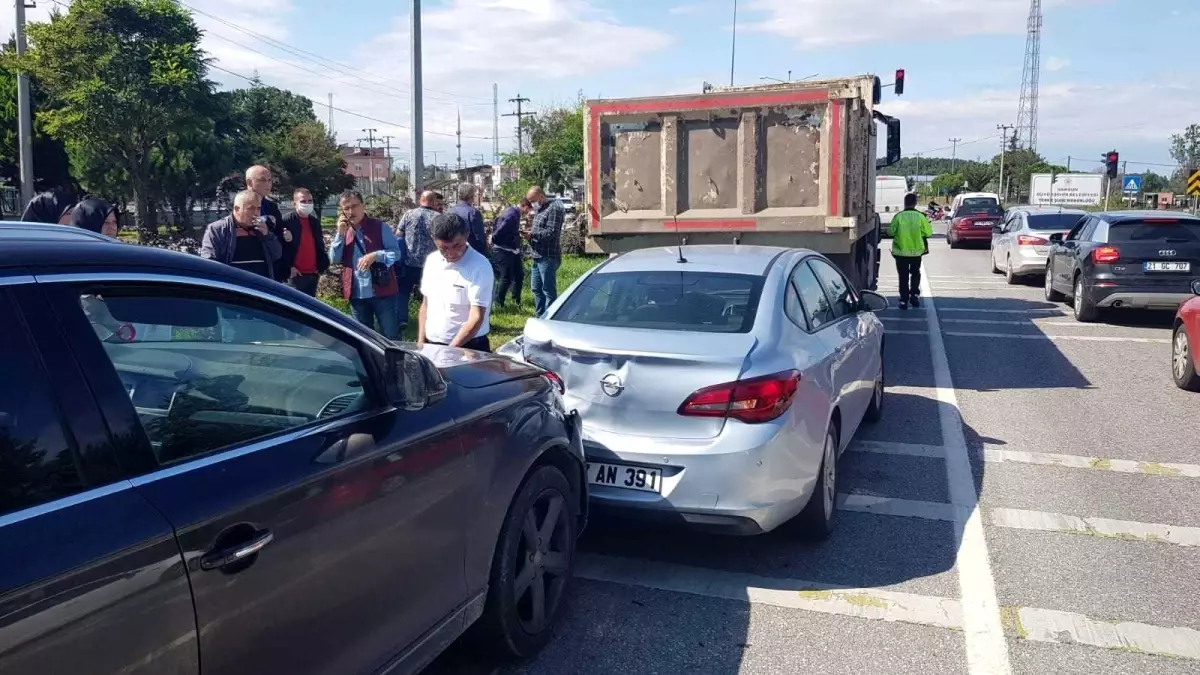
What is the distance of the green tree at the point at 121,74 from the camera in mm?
33750

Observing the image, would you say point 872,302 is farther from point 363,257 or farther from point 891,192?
point 891,192

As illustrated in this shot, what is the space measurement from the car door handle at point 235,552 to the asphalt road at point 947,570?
5.21 ft

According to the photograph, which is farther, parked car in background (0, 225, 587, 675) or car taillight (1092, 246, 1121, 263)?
car taillight (1092, 246, 1121, 263)

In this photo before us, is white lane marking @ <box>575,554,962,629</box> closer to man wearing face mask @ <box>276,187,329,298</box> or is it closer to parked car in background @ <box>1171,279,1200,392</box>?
man wearing face mask @ <box>276,187,329,298</box>

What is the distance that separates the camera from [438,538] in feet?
10.4

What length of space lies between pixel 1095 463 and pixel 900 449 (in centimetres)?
127

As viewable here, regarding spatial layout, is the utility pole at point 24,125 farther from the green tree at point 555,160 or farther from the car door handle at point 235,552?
the car door handle at point 235,552

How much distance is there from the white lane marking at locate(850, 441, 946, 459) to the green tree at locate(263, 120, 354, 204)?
53096 millimetres

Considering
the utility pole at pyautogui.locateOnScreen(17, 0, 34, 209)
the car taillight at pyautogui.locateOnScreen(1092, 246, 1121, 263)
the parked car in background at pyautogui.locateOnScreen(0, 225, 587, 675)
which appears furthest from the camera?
the utility pole at pyautogui.locateOnScreen(17, 0, 34, 209)

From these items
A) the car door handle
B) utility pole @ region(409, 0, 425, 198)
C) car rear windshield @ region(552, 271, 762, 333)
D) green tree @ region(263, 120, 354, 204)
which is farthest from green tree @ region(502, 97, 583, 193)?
the car door handle

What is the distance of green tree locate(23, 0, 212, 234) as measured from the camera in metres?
33.8

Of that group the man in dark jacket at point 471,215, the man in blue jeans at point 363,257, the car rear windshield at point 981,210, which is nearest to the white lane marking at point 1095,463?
the man in blue jeans at point 363,257

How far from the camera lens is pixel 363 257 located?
749cm

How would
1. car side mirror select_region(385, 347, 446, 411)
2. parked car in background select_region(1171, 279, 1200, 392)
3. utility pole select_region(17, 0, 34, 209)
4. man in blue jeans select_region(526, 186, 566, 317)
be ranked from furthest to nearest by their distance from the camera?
utility pole select_region(17, 0, 34, 209) < man in blue jeans select_region(526, 186, 566, 317) < parked car in background select_region(1171, 279, 1200, 392) < car side mirror select_region(385, 347, 446, 411)
